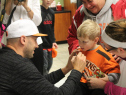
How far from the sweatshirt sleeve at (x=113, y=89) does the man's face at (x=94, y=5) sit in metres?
0.76

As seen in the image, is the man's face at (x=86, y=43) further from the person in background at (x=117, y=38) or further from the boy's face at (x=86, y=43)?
the person in background at (x=117, y=38)

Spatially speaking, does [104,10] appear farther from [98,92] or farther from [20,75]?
[20,75]

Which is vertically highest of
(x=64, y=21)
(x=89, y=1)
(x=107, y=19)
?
(x=89, y=1)

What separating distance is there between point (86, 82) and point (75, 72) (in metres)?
0.28

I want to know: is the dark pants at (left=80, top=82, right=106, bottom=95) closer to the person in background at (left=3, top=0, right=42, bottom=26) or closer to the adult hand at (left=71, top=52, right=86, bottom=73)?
the adult hand at (left=71, top=52, right=86, bottom=73)

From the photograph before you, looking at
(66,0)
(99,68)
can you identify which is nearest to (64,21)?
(66,0)

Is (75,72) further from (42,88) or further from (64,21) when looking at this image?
(64,21)

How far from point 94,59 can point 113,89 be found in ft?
1.17

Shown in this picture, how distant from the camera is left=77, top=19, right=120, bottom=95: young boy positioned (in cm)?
152

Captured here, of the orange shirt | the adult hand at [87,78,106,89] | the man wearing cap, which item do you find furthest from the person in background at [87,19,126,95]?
the man wearing cap

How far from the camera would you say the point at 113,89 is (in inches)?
53.4

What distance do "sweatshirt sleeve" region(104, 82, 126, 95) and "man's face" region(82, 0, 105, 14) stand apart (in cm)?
76

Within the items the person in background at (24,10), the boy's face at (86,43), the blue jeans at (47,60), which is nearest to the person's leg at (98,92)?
the boy's face at (86,43)

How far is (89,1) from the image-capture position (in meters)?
1.68
